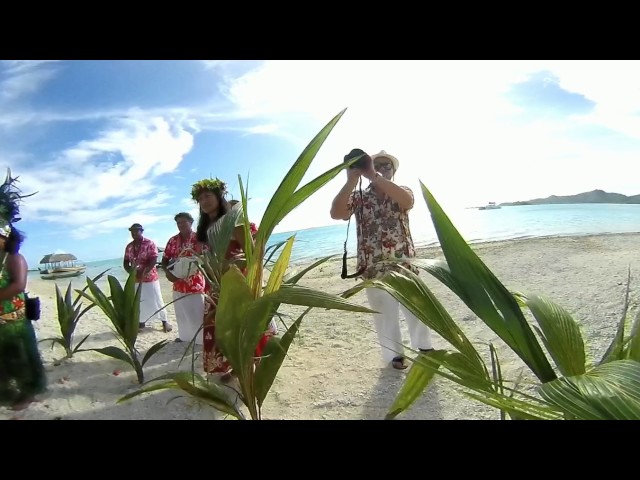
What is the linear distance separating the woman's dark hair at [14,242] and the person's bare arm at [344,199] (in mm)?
1925

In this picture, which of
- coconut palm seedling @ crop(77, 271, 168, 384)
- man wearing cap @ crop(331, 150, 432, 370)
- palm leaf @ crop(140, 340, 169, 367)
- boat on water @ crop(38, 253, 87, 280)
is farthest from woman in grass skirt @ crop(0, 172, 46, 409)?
boat on water @ crop(38, 253, 87, 280)

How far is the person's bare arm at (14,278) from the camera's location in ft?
8.43

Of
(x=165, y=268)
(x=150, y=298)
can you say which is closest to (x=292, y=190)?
(x=165, y=268)

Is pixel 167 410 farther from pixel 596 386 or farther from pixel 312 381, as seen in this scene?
pixel 596 386

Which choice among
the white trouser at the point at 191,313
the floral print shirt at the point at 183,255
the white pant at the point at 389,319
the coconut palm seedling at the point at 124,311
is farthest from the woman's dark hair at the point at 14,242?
the white pant at the point at 389,319

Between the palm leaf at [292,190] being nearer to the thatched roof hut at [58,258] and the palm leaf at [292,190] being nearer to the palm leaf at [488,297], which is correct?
the palm leaf at [488,297]

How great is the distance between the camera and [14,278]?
8.45 feet

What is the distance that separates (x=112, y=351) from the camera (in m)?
3.01

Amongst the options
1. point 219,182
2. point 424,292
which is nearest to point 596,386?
point 424,292

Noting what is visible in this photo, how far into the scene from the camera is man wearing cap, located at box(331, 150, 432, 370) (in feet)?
9.76

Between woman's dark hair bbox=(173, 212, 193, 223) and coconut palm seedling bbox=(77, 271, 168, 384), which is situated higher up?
woman's dark hair bbox=(173, 212, 193, 223)

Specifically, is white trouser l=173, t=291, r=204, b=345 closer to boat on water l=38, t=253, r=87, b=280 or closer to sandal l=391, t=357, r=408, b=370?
sandal l=391, t=357, r=408, b=370
